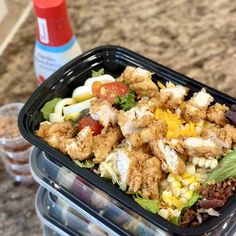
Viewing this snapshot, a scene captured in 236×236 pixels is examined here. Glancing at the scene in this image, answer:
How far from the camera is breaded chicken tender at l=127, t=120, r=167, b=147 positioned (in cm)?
71

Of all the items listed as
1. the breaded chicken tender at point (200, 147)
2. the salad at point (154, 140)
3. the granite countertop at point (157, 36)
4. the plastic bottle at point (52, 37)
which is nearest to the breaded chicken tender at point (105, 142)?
the salad at point (154, 140)

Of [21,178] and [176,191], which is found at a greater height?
[176,191]

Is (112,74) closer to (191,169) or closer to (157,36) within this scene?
(191,169)

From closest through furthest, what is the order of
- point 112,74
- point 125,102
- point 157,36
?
1. point 125,102
2. point 112,74
3. point 157,36

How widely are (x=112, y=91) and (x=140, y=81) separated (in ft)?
0.15

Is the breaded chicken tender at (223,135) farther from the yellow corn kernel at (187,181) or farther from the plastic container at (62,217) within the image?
the plastic container at (62,217)

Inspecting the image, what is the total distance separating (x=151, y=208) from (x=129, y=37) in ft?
2.11

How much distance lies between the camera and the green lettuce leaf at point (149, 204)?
67cm

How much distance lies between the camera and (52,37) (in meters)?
0.96

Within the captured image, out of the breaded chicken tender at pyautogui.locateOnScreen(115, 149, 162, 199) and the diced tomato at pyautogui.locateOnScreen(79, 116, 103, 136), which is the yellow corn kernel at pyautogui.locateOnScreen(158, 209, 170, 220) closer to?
the breaded chicken tender at pyautogui.locateOnScreen(115, 149, 162, 199)

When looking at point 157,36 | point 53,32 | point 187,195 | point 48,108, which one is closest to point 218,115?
point 187,195

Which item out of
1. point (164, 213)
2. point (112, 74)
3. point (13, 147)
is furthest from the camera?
point (13, 147)

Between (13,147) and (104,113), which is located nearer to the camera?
(104,113)

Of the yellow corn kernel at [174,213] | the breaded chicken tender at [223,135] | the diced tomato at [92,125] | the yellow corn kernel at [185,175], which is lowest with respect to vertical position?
the yellow corn kernel at [174,213]
